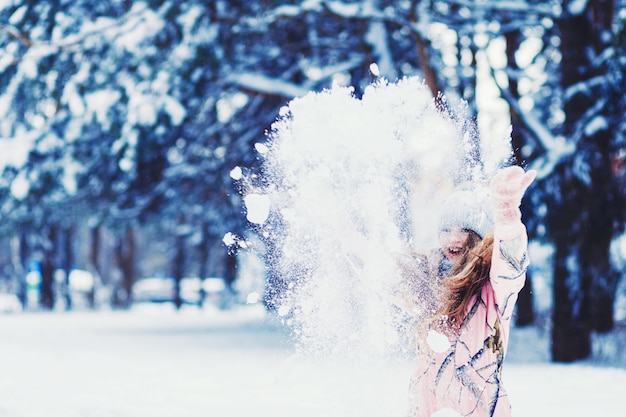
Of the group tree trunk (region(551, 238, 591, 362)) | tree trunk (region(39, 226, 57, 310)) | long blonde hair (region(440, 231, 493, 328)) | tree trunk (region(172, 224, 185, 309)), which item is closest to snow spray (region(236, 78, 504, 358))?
long blonde hair (region(440, 231, 493, 328))

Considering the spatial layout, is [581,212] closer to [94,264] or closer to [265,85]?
[265,85]

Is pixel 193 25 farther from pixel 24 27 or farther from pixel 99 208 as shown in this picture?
pixel 99 208

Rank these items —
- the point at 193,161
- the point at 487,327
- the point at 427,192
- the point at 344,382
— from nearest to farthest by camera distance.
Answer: the point at 487,327, the point at 427,192, the point at 344,382, the point at 193,161

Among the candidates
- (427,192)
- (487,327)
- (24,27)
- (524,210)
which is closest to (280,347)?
(524,210)

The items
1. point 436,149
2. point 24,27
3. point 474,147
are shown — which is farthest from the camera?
point 24,27

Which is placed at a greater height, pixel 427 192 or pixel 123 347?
pixel 427 192

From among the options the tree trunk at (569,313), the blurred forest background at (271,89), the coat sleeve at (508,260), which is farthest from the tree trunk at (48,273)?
the coat sleeve at (508,260)

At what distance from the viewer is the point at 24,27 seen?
9.12 metres

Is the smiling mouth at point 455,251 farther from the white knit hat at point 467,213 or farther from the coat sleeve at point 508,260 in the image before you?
the coat sleeve at point 508,260

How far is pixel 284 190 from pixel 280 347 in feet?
31.9

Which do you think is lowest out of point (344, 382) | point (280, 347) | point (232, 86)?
point (280, 347)

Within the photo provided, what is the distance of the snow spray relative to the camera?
3.85m

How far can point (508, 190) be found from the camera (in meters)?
2.66

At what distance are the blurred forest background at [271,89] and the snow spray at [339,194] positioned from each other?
3.66m
